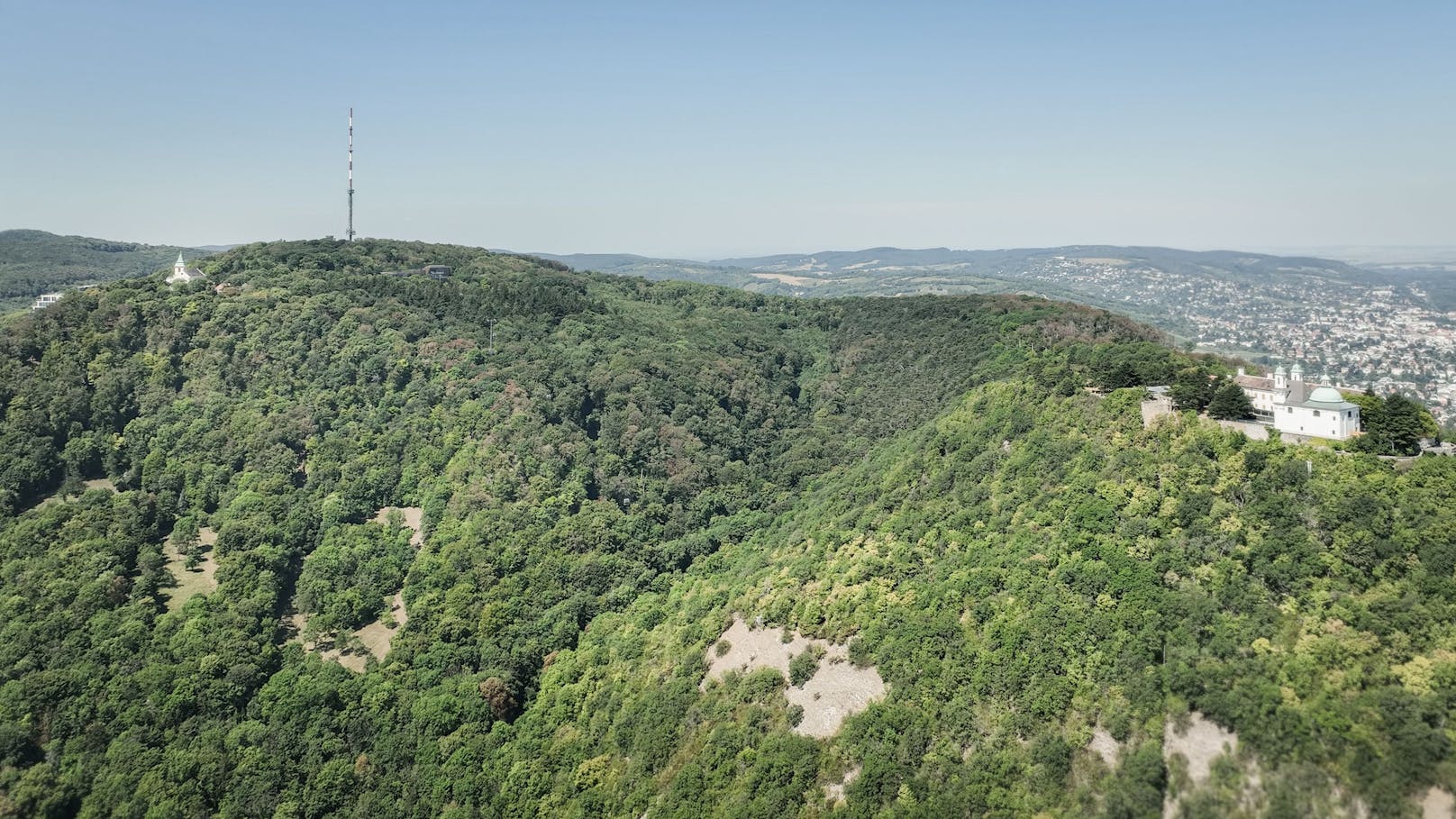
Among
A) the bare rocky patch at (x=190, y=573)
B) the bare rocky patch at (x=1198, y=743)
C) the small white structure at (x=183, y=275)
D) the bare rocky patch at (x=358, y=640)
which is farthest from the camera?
the small white structure at (x=183, y=275)

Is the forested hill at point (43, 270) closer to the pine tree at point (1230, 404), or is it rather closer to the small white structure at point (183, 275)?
the small white structure at point (183, 275)

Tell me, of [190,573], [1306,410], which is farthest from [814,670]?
[190,573]

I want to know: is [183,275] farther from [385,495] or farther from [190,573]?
[190,573]

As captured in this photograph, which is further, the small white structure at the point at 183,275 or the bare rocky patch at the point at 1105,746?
the small white structure at the point at 183,275

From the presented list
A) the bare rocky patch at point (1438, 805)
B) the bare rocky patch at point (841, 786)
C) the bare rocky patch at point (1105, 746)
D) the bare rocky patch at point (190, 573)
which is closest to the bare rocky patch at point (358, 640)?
the bare rocky patch at point (190, 573)

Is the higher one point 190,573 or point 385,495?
point 385,495

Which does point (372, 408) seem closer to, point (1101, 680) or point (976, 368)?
point (976, 368)
